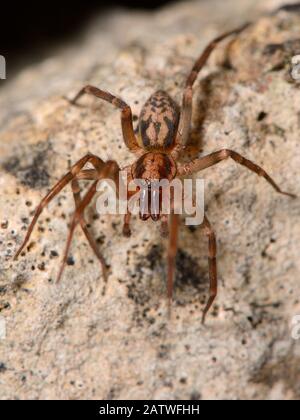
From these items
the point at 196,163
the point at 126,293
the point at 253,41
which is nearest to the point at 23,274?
the point at 126,293

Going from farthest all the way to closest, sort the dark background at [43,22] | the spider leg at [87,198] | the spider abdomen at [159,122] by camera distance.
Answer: the dark background at [43,22] → the spider abdomen at [159,122] → the spider leg at [87,198]

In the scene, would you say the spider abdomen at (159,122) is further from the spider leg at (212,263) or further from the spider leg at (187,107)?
the spider leg at (212,263)

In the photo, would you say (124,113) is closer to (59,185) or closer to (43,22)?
(59,185)

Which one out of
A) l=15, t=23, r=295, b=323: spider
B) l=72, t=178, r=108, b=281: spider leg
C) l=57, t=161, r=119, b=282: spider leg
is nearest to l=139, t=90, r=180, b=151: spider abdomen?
l=15, t=23, r=295, b=323: spider

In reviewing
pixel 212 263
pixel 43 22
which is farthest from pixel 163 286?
pixel 43 22

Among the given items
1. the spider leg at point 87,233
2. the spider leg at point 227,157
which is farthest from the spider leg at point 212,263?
the spider leg at point 87,233

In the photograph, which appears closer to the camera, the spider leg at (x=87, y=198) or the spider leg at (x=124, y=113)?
the spider leg at (x=87, y=198)

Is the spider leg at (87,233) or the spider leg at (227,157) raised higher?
the spider leg at (227,157)
